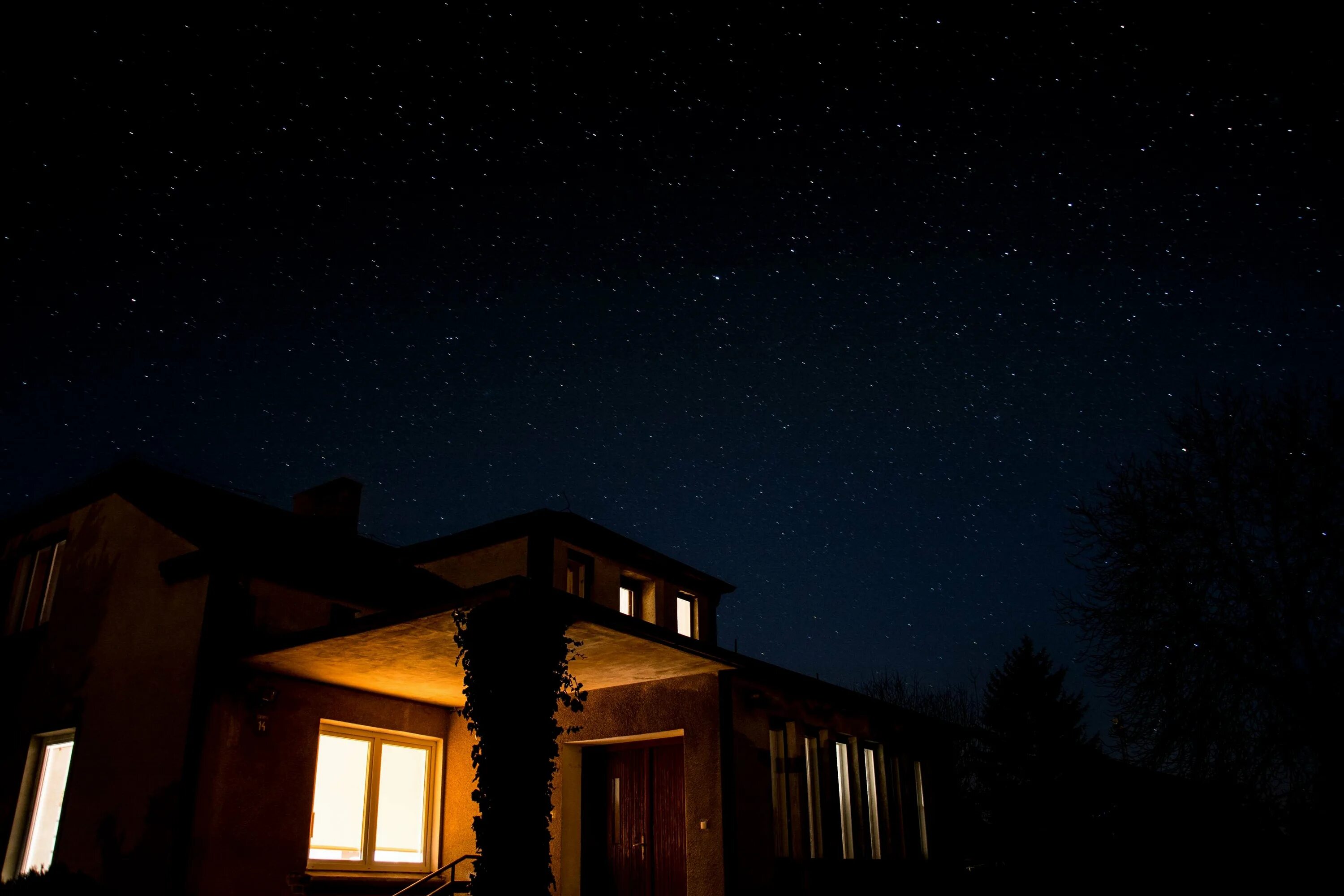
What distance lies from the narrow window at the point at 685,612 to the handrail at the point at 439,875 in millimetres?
7087

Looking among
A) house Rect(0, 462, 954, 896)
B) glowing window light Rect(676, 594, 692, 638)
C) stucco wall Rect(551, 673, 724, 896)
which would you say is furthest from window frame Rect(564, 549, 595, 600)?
stucco wall Rect(551, 673, 724, 896)

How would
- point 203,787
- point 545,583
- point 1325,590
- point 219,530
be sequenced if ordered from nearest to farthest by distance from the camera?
point 545,583 < point 203,787 < point 219,530 < point 1325,590

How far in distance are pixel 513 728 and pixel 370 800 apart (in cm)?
471

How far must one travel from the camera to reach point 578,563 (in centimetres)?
1698

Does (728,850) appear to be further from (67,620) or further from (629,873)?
(67,620)

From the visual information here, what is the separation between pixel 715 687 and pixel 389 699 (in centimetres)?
466

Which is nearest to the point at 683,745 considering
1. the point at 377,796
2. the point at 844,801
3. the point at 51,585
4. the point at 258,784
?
the point at 844,801

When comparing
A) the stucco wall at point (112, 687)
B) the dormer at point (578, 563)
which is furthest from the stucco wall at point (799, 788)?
the stucco wall at point (112, 687)

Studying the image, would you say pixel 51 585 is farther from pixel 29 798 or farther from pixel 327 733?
pixel 327 733

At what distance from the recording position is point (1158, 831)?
14.2 metres

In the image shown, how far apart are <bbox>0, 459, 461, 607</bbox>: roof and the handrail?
3335 millimetres

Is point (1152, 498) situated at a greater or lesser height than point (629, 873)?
greater

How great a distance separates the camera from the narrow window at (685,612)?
750 inches

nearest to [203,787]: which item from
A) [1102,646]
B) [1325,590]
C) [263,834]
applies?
[263,834]
